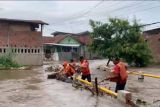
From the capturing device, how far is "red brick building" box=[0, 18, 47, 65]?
40.7 meters

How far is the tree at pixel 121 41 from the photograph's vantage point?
3541 centimetres

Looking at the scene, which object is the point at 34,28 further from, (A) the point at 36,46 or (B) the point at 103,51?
(B) the point at 103,51

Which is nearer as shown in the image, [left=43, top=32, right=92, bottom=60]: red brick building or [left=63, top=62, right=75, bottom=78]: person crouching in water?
[left=63, top=62, right=75, bottom=78]: person crouching in water

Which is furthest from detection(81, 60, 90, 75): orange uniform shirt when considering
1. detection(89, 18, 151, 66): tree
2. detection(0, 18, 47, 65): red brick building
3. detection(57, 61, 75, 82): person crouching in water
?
detection(0, 18, 47, 65): red brick building

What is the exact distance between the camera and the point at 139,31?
36750 mm

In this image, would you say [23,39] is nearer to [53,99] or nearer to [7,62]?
[7,62]

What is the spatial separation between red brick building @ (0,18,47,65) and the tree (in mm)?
8408

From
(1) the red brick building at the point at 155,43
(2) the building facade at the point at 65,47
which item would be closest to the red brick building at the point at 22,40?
(1) the red brick building at the point at 155,43

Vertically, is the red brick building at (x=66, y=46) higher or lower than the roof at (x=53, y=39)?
lower

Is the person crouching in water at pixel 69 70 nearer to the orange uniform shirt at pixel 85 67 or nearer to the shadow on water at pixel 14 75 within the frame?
the orange uniform shirt at pixel 85 67

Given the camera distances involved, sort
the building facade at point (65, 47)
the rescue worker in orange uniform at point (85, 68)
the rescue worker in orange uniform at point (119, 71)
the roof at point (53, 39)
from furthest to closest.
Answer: the roof at point (53, 39), the building facade at point (65, 47), the rescue worker in orange uniform at point (85, 68), the rescue worker in orange uniform at point (119, 71)

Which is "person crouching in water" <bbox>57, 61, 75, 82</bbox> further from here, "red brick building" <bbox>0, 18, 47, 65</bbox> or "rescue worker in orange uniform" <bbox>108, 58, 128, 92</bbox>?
"red brick building" <bbox>0, 18, 47, 65</bbox>

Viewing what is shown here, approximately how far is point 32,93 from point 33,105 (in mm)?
3395

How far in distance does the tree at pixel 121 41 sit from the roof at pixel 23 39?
8.33 m
